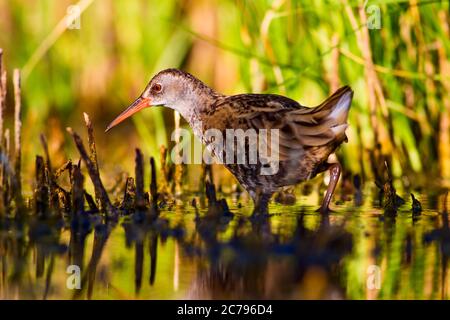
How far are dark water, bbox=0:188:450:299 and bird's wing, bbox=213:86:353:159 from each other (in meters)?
0.39

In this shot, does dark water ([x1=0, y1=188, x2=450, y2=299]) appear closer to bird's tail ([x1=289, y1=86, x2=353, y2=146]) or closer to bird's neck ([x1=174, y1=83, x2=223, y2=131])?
bird's tail ([x1=289, y1=86, x2=353, y2=146])

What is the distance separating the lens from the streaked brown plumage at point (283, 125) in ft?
15.7

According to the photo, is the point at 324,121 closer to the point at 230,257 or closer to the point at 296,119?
the point at 296,119

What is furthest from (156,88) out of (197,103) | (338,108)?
(338,108)

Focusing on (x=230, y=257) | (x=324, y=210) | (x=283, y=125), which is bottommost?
(x=230, y=257)

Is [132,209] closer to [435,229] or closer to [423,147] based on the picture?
[435,229]

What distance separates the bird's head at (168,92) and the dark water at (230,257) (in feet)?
3.38

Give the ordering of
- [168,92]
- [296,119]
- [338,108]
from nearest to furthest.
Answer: [338,108] → [296,119] → [168,92]

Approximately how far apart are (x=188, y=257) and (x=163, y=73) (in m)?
2.07

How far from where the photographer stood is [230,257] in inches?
159

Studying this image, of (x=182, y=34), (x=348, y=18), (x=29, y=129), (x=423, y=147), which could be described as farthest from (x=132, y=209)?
(x=182, y=34)

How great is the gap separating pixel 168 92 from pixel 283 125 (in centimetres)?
121

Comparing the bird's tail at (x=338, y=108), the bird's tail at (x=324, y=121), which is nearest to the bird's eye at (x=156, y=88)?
the bird's tail at (x=324, y=121)

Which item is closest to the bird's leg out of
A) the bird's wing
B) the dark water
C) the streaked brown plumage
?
the streaked brown plumage
